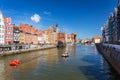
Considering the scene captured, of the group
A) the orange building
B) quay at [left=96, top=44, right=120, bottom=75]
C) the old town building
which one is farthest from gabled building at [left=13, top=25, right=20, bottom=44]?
quay at [left=96, top=44, right=120, bottom=75]

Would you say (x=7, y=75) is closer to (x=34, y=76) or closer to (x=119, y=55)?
(x=34, y=76)

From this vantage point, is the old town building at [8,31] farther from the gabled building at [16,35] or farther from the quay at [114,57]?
the quay at [114,57]

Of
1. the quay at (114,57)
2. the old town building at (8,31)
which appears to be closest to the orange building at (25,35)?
the old town building at (8,31)

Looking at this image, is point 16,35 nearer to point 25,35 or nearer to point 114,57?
point 25,35

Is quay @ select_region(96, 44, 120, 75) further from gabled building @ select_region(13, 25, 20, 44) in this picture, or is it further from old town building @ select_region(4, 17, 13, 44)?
gabled building @ select_region(13, 25, 20, 44)

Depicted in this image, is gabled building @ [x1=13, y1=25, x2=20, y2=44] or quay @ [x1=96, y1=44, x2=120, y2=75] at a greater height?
gabled building @ [x1=13, y1=25, x2=20, y2=44]

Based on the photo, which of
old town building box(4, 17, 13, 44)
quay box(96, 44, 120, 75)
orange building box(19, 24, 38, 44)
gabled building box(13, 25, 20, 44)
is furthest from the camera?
orange building box(19, 24, 38, 44)

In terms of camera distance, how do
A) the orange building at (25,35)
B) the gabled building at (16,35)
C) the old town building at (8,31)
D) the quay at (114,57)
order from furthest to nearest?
the orange building at (25,35), the gabled building at (16,35), the old town building at (8,31), the quay at (114,57)

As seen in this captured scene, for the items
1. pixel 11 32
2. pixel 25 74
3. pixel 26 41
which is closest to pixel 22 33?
pixel 26 41

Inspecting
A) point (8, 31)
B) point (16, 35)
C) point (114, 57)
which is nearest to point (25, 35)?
point (16, 35)

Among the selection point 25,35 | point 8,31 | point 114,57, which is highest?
point 8,31

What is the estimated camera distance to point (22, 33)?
14600cm

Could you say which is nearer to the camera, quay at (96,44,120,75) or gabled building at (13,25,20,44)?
quay at (96,44,120,75)

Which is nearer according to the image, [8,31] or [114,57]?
[114,57]
